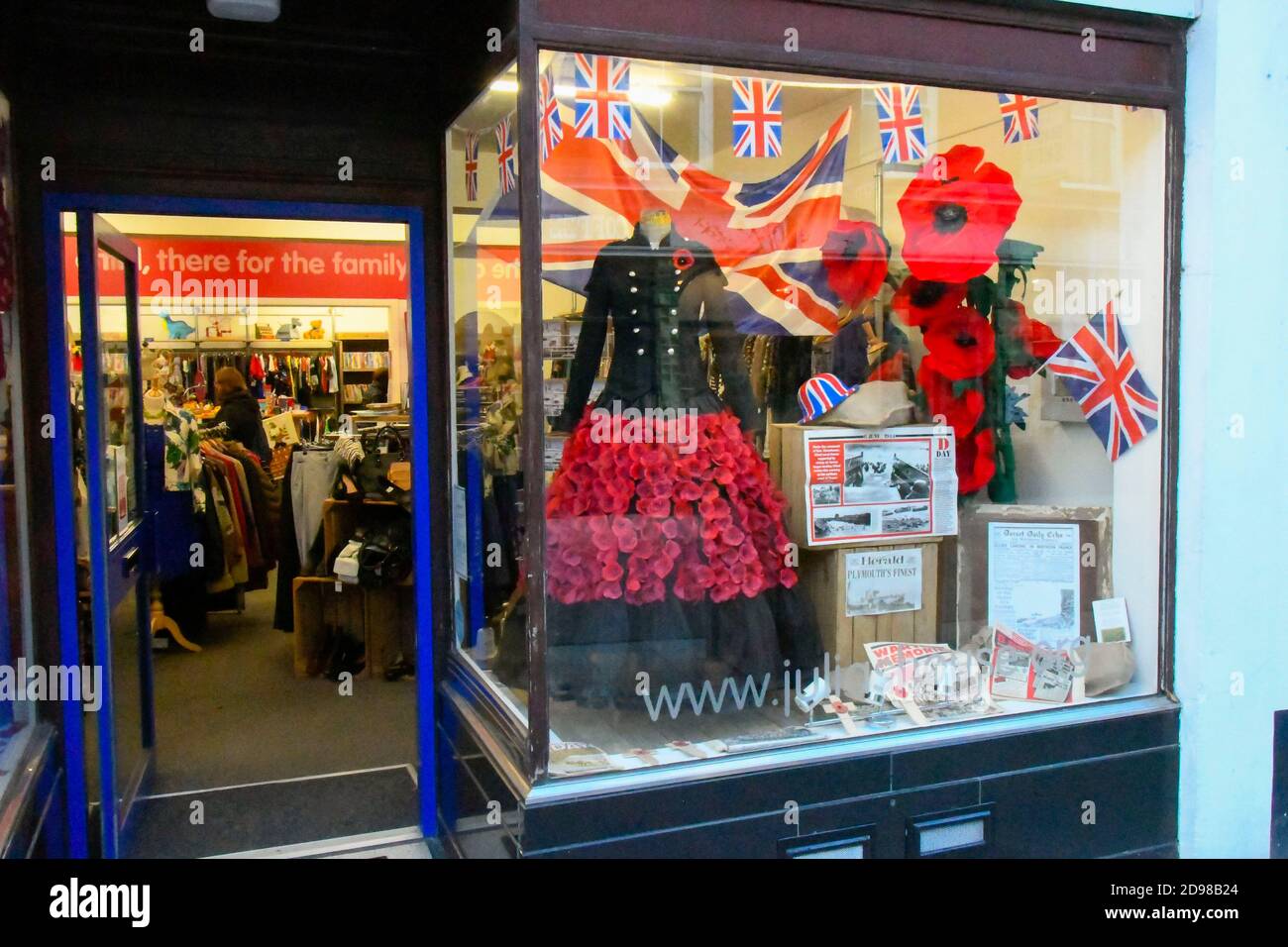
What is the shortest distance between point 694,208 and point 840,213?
49 centimetres

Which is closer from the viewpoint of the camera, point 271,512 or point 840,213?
point 840,213

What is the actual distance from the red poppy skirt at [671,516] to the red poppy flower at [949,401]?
2.28 ft

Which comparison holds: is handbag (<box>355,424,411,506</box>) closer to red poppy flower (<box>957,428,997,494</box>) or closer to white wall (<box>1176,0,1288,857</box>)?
red poppy flower (<box>957,428,997,494</box>)

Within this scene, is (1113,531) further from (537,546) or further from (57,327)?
(57,327)

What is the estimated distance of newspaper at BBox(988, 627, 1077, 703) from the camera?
10.5 feet

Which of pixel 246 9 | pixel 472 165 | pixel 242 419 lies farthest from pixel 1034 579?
pixel 242 419

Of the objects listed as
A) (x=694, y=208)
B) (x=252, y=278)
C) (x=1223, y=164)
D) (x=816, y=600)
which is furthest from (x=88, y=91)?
(x=252, y=278)

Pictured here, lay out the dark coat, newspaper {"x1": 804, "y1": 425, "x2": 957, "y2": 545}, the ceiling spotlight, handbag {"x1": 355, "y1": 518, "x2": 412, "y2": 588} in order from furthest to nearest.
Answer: the dark coat
handbag {"x1": 355, "y1": 518, "x2": 412, "y2": 588}
newspaper {"x1": 804, "y1": 425, "x2": 957, "y2": 545}
the ceiling spotlight

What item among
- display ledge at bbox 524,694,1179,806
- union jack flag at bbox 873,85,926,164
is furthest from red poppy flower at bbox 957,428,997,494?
union jack flag at bbox 873,85,926,164

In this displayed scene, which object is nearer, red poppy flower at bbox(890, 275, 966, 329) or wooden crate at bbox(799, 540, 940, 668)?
wooden crate at bbox(799, 540, 940, 668)

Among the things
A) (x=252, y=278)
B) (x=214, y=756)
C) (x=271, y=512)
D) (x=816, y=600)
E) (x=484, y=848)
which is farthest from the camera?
(x=252, y=278)

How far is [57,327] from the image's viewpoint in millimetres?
2924

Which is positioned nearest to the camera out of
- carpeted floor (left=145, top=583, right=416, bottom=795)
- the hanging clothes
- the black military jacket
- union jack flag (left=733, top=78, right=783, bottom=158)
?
union jack flag (left=733, top=78, right=783, bottom=158)

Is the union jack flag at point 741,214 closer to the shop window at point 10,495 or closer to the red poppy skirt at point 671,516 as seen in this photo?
the red poppy skirt at point 671,516
